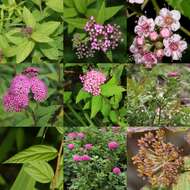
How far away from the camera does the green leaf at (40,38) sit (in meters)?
2.09

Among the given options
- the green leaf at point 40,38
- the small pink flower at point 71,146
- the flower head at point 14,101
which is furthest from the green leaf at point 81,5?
the small pink flower at point 71,146

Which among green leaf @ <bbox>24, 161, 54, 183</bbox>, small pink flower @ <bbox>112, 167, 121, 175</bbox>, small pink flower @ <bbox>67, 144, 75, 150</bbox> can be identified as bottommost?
green leaf @ <bbox>24, 161, 54, 183</bbox>

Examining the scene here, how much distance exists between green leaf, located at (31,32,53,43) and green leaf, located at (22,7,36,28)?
35mm

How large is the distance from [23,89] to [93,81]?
27cm

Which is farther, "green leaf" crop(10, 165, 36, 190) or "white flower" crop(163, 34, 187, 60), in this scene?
"green leaf" crop(10, 165, 36, 190)

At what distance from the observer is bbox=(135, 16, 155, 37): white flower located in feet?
6.71

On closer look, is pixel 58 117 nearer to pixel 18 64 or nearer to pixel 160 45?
pixel 18 64

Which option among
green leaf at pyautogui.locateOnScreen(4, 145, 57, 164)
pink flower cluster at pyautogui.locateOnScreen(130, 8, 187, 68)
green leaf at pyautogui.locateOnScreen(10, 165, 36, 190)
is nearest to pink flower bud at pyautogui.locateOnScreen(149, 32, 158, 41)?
pink flower cluster at pyautogui.locateOnScreen(130, 8, 187, 68)

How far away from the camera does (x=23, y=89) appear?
6.90ft

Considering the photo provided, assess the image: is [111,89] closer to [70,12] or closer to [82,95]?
[82,95]

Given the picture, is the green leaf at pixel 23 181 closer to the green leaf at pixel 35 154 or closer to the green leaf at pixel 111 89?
the green leaf at pixel 35 154

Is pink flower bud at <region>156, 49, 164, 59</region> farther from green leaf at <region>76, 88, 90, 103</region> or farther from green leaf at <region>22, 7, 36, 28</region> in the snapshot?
green leaf at <region>22, 7, 36, 28</region>

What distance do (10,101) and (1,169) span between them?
279 mm

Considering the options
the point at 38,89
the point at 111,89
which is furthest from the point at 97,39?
the point at 38,89
